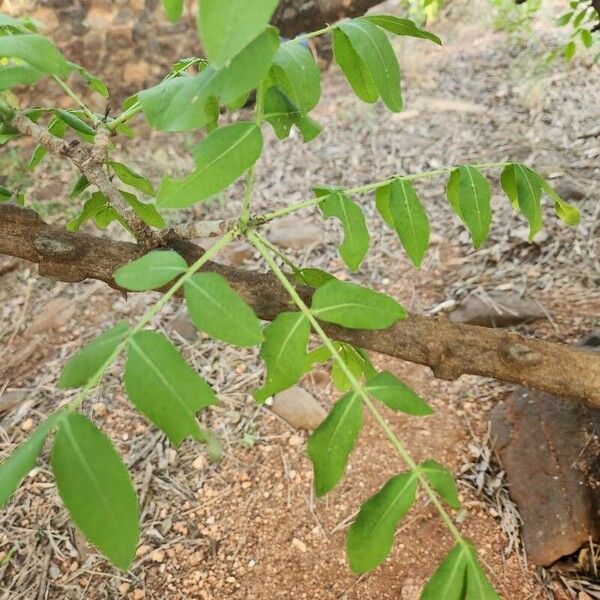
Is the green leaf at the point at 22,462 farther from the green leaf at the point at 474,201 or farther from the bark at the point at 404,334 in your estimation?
the green leaf at the point at 474,201

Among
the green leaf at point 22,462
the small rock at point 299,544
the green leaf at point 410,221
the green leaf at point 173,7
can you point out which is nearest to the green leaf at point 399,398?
the green leaf at point 410,221

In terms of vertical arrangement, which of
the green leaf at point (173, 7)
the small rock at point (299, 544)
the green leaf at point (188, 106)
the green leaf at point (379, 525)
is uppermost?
the green leaf at point (173, 7)

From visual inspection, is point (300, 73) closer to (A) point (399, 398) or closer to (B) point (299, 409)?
(A) point (399, 398)

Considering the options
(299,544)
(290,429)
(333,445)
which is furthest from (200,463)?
(333,445)

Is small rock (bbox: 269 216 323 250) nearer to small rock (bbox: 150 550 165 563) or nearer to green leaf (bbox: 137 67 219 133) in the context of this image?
small rock (bbox: 150 550 165 563)

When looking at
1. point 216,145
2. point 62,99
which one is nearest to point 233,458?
point 216,145

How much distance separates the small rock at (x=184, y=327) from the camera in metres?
2.51

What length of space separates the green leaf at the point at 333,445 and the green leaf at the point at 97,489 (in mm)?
266

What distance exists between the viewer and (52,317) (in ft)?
8.98

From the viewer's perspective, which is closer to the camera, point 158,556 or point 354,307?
point 354,307

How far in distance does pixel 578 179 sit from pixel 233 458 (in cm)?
237

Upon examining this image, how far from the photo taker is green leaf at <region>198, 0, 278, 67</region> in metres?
0.51

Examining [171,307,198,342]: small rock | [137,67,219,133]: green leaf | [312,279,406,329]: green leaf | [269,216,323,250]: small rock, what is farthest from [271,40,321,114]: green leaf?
[269,216,323,250]: small rock

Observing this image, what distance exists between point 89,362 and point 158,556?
1.16 meters
